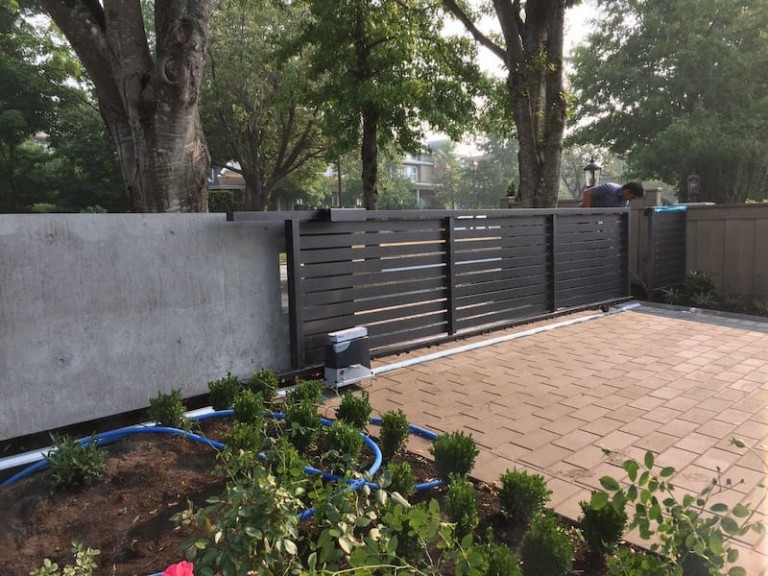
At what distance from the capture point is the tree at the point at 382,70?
14047mm

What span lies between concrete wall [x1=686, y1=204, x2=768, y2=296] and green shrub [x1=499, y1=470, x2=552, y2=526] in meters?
8.07

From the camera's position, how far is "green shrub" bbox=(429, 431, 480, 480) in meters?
2.74

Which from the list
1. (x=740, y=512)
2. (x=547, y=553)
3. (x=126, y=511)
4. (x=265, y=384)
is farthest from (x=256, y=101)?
(x=740, y=512)

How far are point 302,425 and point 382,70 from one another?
43.4ft

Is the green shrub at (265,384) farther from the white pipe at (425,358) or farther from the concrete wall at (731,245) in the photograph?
the concrete wall at (731,245)

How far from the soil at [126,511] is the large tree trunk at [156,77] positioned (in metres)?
2.87

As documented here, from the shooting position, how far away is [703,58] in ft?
78.4

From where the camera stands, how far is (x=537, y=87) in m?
9.89

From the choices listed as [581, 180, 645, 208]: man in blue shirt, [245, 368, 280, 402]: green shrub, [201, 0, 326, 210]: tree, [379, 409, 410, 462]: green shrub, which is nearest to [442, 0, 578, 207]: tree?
[581, 180, 645, 208]: man in blue shirt

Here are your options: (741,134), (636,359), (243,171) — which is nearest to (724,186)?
(741,134)

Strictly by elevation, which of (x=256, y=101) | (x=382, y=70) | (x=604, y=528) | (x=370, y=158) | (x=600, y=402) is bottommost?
(x=600, y=402)

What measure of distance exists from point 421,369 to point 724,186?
2762cm

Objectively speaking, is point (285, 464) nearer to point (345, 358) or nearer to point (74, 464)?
point (74, 464)

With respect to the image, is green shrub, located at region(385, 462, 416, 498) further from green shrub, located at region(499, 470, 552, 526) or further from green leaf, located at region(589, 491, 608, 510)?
green leaf, located at region(589, 491, 608, 510)
